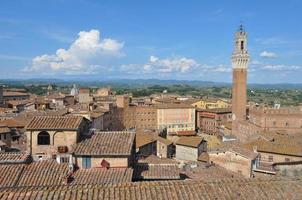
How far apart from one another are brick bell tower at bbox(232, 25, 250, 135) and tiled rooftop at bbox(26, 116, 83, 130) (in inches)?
2721

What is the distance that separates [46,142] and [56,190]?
13756mm

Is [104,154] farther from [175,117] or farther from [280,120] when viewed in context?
[175,117]

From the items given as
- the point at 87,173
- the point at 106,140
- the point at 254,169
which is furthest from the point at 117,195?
the point at 254,169

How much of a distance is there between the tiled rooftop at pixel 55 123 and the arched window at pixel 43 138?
43cm

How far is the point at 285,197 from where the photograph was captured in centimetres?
1306

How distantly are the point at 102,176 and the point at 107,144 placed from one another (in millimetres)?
2960

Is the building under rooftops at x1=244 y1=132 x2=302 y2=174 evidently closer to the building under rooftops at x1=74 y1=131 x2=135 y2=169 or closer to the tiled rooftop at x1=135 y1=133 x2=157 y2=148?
the tiled rooftop at x1=135 y1=133 x2=157 y2=148

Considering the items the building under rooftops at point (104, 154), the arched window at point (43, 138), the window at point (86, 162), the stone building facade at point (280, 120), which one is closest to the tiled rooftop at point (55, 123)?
the arched window at point (43, 138)

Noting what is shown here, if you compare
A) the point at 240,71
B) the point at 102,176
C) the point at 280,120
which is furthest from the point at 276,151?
the point at 240,71

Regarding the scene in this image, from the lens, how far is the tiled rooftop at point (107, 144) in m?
21.0

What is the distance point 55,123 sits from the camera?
25.4 metres

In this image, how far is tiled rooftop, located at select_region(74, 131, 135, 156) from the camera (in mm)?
20953

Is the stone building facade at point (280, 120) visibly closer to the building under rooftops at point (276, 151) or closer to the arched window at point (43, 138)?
the building under rooftops at point (276, 151)

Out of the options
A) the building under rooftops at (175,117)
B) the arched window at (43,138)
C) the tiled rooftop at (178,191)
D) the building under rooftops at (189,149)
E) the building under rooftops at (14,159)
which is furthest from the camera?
the building under rooftops at (175,117)
